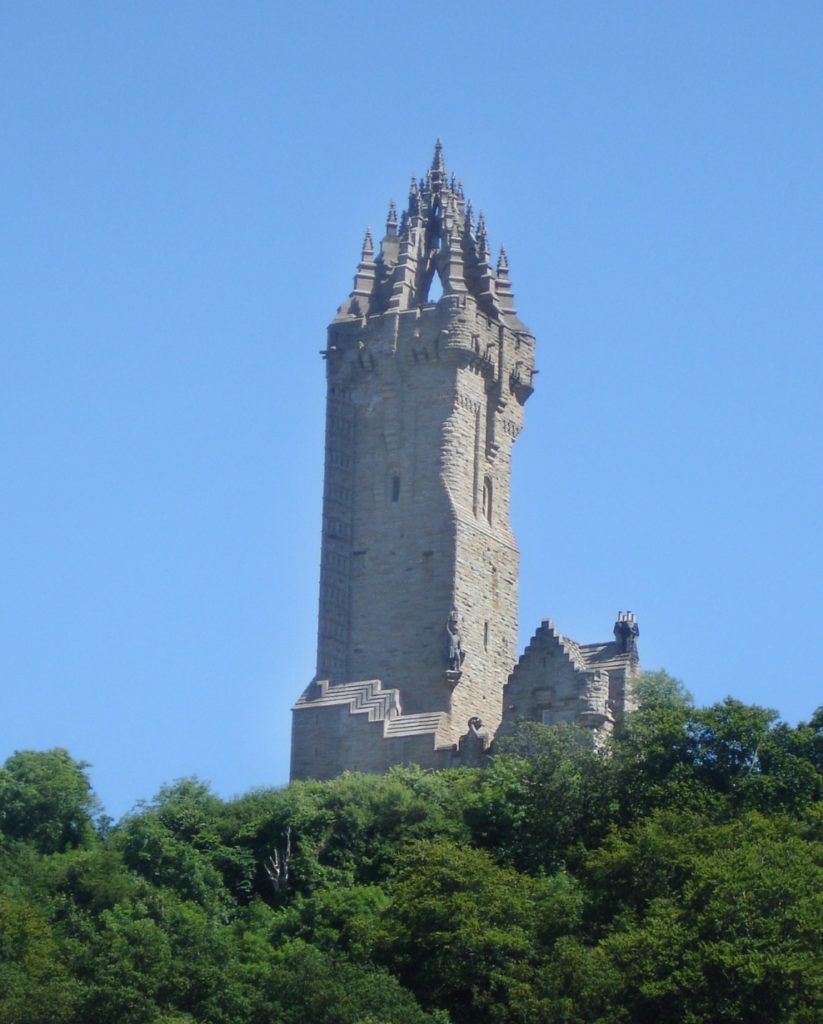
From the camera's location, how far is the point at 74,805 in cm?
9612

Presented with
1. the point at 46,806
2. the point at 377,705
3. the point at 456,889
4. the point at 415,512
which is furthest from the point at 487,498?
the point at 456,889

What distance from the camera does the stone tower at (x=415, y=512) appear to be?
101188mm

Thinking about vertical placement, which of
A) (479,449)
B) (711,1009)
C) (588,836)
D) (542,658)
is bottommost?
(711,1009)

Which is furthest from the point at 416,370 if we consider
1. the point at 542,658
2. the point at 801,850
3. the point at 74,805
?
the point at 801,850

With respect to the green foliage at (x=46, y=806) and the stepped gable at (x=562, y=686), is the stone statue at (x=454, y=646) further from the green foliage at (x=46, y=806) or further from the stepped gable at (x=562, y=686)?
the green foliage at (x=46, y=806)

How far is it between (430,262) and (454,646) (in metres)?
13.1

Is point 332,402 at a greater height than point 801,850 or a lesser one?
greater

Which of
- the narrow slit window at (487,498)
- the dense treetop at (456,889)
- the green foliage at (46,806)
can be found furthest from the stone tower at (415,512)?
the green foliage at (46,806)

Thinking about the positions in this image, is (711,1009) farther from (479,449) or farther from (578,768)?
(479,449)

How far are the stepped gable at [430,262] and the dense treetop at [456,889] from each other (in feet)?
53.5

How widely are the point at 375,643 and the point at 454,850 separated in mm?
17721

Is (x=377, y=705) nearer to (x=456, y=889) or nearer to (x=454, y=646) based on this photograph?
(x=454, y=646)

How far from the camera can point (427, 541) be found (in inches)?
4072

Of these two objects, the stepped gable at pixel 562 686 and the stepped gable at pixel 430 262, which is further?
the stepped gable at pixel 430 262
